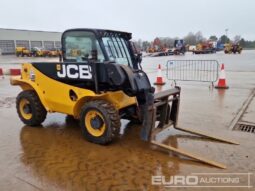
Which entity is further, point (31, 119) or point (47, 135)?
point (31, 119)

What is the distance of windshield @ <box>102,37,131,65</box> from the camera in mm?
5336

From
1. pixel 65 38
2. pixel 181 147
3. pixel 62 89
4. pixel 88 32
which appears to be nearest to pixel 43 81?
pixel 62 89

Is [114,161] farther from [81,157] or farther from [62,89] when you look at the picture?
[62,89]

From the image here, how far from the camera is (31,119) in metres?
6.09

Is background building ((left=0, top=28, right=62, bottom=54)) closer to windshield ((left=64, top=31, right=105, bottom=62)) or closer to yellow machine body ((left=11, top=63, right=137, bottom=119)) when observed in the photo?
yellow machine body ((left=11, top=63, right=137, bottom=119))

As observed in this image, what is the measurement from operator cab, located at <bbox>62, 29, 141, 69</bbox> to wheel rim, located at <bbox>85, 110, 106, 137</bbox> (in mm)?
982

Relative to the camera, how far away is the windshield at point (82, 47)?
521 cm

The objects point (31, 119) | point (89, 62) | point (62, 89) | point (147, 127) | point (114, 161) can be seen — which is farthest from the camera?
point (31, 119)

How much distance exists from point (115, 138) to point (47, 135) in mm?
1456

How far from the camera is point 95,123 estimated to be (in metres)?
5.05

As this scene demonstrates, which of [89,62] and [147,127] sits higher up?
[89,62]

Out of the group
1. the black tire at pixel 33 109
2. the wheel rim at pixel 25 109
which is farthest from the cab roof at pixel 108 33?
the wheel rim at pixel 25 109

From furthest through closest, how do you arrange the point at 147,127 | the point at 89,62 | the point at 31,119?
the point at 31,119 < the point at 89,62 < the point at 147,127

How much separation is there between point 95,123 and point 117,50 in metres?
1.54
